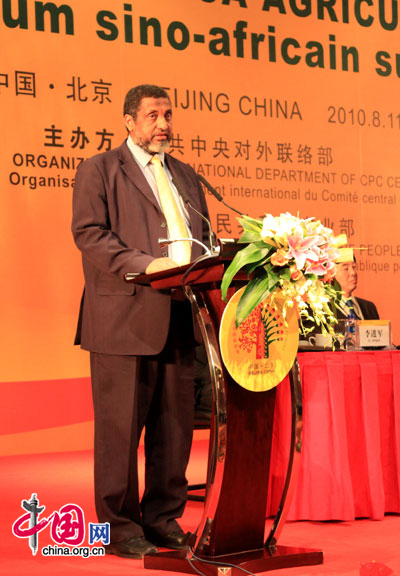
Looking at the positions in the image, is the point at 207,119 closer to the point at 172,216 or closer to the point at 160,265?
the point at 172,216

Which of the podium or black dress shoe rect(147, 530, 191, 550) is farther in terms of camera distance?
black dress shoe rect(147, 530, 191, 550)

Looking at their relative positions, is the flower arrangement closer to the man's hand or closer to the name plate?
the man's hand

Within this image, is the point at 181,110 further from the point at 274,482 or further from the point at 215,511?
the point at 215,511

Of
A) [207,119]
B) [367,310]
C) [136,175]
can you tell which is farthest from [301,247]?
[207,119]

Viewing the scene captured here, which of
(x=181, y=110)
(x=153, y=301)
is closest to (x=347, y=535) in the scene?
(x=153, y=301)

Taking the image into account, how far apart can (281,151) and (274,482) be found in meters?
3.53

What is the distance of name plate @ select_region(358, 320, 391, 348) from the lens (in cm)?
356

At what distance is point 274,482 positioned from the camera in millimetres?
3457

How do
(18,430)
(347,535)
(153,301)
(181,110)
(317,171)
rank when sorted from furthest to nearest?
1. (317,171)
2. (181,110)
3. (18,430)
4. (347,535)
5. (153,301)

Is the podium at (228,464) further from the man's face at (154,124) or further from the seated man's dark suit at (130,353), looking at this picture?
the man's face at (154,124)

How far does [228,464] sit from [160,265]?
2.06ft

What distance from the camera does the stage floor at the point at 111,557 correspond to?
2551mm

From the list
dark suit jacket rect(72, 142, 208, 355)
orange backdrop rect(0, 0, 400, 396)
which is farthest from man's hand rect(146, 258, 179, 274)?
orange backdrop rect(0, 0, 400, 396)

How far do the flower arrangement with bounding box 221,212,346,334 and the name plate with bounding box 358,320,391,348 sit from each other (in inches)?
52.8
